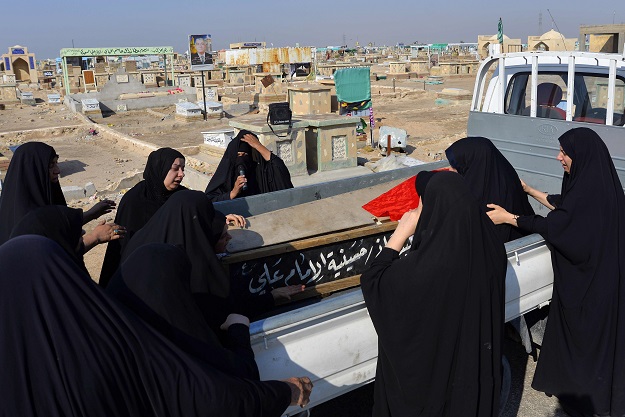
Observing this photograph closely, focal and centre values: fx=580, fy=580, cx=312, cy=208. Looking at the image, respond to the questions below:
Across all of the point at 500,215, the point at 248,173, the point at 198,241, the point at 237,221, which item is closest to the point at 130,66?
the point at 248,173

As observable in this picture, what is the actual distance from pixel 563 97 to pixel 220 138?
28.7 ft

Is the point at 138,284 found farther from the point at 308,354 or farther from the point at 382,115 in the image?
the point at 382,115

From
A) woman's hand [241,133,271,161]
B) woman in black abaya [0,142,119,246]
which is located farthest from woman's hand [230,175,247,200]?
woman in black abaya [0,142,119,246]

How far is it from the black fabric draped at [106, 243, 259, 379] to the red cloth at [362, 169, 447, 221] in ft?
6.77

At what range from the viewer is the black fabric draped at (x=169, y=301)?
72.1 inches

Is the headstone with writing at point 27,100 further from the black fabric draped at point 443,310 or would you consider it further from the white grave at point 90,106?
the black fabric draped at point 443,310

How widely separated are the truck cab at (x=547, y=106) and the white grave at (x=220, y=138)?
7859 millimetres

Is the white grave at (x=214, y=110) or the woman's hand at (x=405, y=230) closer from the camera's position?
the woman's hand at (x=405, y=230)

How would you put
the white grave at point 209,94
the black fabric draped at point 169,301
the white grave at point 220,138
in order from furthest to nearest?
the white grave at point 209,94 < the white grave at point 220,138 < the black fabric draped at point 169,301

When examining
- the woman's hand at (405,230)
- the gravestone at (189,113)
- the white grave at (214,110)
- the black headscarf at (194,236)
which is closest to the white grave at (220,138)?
the gravestone at (189,113)

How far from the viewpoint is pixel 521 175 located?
16.4ft

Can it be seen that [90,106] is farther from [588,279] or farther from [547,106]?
[588,279]

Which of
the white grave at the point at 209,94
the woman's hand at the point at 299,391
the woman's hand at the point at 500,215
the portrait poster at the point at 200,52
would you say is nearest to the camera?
the woman's hand at the point at 299,391

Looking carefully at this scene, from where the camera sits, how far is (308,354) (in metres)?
2.36
